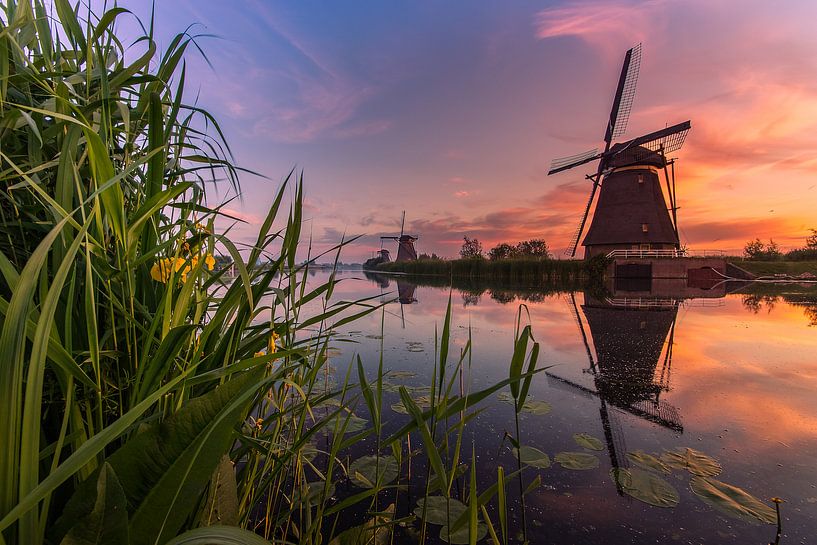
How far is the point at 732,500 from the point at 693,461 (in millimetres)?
367

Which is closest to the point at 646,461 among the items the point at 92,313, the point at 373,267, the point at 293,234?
the point at 293,234

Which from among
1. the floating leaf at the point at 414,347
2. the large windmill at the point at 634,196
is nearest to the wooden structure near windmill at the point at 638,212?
the large windmill at the point at 634,196

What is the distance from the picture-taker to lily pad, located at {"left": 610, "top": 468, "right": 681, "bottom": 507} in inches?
65.4

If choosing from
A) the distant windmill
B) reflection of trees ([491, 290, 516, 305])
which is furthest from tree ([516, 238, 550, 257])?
reflection of trees ([491, 290, 516, 305])

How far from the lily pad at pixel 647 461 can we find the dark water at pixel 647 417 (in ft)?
0.12

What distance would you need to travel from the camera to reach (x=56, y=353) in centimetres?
55

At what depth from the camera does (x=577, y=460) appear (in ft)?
6.52

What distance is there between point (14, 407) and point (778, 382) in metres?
5.46

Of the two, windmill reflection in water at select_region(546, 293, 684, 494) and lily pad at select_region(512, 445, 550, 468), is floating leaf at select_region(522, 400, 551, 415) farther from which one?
lily pad at select_region(512, 445, 550, 468)

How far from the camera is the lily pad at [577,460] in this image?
1929 millimetres

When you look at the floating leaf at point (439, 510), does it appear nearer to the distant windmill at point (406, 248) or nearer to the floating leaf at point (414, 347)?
the floating leaf at point (414, 347)

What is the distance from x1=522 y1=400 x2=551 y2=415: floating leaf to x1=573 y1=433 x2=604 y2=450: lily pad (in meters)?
0.43

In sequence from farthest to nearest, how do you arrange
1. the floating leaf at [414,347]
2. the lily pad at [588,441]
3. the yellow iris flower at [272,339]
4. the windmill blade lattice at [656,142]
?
1. the windmill blade lattice at [656,142]
2. the floating leaf at [414,347]
3. the lily pad at [588,441]
4. the yellow iris flower at [272,339]

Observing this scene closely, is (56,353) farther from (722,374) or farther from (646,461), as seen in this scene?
(722,374)
